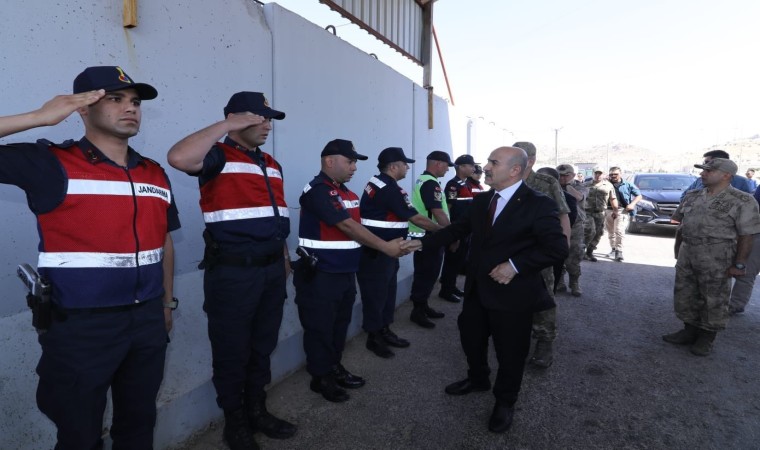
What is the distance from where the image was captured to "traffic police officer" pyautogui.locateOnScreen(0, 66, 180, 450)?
1.52 meters

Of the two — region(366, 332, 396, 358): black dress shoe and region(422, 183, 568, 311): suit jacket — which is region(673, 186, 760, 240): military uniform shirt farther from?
region(366, 332, 396, 358): black dress shoe

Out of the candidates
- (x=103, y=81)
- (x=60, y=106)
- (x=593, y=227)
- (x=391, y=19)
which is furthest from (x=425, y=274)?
(x=593, y=227)

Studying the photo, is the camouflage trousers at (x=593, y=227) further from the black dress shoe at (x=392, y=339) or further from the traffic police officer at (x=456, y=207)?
the black dress shoe at (x=392, y=339)

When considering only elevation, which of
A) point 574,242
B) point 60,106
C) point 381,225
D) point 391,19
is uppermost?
point 391,19

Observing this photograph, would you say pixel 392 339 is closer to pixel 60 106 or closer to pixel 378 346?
pixel 378 346

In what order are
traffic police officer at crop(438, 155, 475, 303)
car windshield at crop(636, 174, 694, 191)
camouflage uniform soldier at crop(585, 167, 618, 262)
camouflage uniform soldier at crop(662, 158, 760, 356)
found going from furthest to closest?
car windshield at crop(636, 174, 694, 191) → camouflage uniform soldier at crop(585, 167, 618, 262) → traffic police officer at crop(438, 155, 475, 303) → camouflage uniform soldier at crop(662, 158, 760, 356)

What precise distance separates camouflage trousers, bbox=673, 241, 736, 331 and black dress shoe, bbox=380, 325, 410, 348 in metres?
2.76

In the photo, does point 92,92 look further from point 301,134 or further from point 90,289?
point 301,134

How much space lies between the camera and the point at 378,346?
386 centimetres

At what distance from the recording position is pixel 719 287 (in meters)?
3.83

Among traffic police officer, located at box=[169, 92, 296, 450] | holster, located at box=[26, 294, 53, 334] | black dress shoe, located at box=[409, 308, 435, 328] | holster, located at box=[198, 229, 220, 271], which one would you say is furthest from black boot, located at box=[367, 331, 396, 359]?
holster, located at box=[26, 294, 53, 334]

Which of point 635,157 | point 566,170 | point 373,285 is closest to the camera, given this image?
point 373,285

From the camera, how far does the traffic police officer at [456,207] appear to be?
552cm

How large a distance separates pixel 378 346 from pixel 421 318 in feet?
2.93
